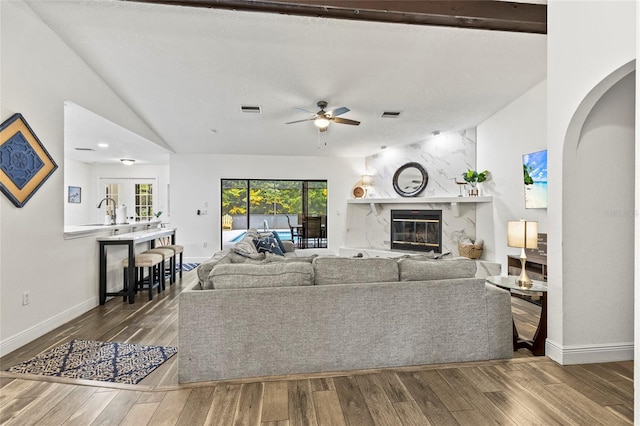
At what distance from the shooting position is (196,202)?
7152mm

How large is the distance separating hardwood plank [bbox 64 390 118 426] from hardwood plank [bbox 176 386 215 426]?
1.56 ft

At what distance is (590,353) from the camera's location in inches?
92.6

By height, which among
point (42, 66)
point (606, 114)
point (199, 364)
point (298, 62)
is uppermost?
point (298, 62)

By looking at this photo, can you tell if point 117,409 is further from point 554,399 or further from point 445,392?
point 554,399

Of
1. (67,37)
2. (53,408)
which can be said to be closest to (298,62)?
(67,37)

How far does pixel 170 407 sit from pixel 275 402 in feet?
1.95

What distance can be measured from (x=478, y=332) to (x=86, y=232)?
408cm

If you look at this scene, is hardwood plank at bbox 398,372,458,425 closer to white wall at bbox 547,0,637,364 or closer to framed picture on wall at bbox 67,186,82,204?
white wall at bbox 547,0,637,364

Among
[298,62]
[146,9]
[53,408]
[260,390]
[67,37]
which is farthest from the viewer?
[298,62]

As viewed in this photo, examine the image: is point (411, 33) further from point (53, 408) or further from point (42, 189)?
point (53, 408)

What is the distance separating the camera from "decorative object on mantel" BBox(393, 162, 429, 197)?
6535mm

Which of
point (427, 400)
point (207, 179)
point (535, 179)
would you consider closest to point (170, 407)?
point (427, 400)

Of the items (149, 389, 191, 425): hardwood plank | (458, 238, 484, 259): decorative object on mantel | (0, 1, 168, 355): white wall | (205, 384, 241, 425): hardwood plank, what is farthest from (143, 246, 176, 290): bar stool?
(458, 238, 484, 259): decorative object on mantel

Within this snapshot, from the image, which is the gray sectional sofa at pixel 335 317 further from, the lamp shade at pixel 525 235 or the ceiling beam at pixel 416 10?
the ceiling beam at pixel 416 10
